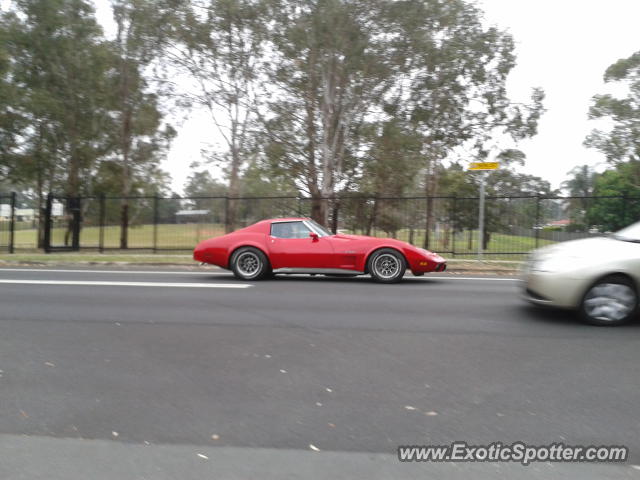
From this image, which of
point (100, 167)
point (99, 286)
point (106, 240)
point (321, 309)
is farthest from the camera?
point (100, 167)

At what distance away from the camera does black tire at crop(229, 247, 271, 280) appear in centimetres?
1152

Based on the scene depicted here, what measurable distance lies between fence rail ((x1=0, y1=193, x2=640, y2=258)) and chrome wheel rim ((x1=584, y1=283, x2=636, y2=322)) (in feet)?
34.6

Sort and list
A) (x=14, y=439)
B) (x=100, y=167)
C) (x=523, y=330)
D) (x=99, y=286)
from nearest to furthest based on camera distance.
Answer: (x=14, y=439) → (x=523, y=330) → (x=99, y=286) → (x=100, y=167)

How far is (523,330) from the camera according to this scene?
6.57 m

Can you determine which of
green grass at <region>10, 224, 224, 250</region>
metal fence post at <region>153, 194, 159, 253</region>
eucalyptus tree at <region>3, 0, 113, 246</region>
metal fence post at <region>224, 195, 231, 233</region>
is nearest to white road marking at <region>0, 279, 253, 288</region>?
green grass at <region>10, 224, 224, 250</region>

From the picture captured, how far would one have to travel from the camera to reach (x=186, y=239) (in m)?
20.4

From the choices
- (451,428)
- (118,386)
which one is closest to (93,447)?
(118,386)

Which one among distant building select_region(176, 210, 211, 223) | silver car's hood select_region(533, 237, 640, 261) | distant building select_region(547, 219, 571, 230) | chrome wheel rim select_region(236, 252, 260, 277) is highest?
distant building select_region(547, 219, 571, 230)

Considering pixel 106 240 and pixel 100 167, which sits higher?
pixel 100 167

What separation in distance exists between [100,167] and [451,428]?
1303 inches

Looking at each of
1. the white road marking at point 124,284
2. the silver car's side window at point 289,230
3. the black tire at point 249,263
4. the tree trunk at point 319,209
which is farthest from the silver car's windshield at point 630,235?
the tree trunk at point 319,209

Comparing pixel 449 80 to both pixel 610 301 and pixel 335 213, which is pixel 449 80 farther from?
pixel 610 301

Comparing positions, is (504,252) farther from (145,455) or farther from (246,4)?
(145,455)

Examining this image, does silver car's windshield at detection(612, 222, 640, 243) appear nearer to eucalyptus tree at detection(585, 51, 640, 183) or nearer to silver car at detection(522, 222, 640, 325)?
silver car at detection(522, 222, 640, 325)
